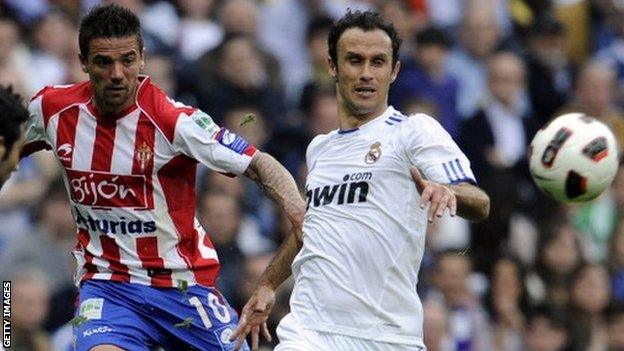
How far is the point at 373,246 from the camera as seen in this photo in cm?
847

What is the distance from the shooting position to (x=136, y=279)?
9055 millimetres

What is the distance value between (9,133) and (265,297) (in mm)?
2094

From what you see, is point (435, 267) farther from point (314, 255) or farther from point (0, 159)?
point (0, 159)

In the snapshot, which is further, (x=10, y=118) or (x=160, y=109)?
(x=160, y=109)

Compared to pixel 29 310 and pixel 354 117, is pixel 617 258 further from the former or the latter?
pixel 354 117

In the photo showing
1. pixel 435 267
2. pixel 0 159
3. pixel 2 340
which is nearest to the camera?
pixel 0 159

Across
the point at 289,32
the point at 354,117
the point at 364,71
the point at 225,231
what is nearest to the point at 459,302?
the point at 225,231

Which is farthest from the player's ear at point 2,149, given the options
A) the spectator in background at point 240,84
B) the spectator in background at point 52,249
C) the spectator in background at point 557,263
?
the spectator in background at point 557,263

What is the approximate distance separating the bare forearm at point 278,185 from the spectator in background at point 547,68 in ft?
25.9

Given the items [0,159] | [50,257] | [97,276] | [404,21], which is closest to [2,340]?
[50,257]

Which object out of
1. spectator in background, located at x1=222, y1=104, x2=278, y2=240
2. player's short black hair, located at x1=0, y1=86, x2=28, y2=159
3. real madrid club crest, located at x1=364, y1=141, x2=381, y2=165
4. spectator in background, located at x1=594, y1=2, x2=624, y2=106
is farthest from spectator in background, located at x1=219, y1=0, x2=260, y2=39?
player's short black hair, located at x1=0, y1=86, x2=28, y2=159

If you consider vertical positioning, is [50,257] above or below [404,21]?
below

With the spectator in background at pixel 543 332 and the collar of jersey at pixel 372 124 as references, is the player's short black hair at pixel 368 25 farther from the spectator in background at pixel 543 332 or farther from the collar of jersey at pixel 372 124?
the spectator in background at pixel 543 332

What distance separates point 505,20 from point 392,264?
30.1 ft
